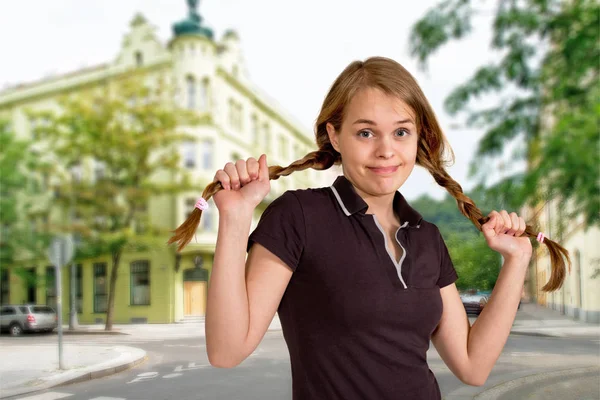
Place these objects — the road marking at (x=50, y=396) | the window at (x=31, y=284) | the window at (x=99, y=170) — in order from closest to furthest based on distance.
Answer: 1. the road marking at (x=50, y=396)
2. the window at (x=31, y=284)
3. the window at (x=99, y=170)

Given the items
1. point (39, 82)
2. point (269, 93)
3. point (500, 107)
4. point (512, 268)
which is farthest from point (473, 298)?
point (39, 82)

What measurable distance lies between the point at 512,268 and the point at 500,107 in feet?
3.41

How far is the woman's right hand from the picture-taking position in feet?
1.82

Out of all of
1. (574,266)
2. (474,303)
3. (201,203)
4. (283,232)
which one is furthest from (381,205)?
(574,266)

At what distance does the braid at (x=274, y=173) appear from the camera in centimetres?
58

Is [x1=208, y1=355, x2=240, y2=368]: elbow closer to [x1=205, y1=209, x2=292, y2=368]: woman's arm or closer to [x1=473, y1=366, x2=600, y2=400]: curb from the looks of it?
[x1=205, y1=209, x2=292, y2=368]: woman's arm

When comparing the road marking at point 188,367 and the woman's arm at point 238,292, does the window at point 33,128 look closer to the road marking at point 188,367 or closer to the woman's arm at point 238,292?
the road marking at point 188,367

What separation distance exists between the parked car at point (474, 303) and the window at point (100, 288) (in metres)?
0.82

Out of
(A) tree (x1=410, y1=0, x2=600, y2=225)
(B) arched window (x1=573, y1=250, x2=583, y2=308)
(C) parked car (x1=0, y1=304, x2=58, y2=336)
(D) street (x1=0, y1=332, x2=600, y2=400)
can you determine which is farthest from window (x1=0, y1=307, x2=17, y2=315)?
(B) arched window (x1=573, y1=250, x2=583, y2=308)

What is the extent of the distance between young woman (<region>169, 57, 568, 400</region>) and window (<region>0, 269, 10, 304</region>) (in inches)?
49.1

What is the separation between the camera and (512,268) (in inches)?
31.7

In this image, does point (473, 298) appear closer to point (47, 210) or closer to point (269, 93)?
point (269, 93)

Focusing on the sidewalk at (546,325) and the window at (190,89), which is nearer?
the sidewalk at (546,325)

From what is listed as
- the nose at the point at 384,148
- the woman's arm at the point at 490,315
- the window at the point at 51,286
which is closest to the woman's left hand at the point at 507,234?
the woman's arm at the point at 490,315
